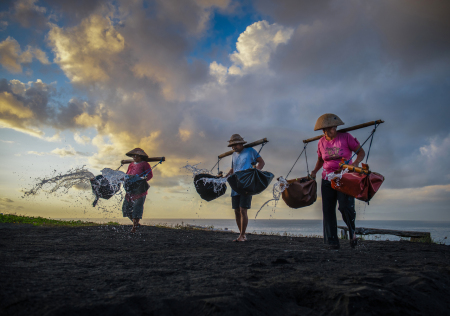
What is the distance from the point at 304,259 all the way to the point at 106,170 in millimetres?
4808

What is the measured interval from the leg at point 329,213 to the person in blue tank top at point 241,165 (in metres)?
1.44

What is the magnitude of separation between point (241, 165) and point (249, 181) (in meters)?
0.69

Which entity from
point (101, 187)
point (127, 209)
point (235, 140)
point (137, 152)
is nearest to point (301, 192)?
point (235, 140)

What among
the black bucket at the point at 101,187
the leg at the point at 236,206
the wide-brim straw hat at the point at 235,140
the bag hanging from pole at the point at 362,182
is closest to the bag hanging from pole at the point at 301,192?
the leg at the point at 236,206

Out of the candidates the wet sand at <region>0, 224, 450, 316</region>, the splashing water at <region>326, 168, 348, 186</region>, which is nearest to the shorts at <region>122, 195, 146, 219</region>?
the wet sand at <region>0, 224, 450, 316</region>

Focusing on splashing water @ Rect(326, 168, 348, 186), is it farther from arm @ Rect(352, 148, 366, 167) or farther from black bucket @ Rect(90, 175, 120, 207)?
black bucket @ Rect(90, 175, 120, 207)

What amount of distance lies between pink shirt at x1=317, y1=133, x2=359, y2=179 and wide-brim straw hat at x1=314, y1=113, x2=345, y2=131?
0.24m

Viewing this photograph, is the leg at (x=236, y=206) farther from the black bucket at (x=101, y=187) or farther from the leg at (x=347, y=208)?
the black bucket at (x=101, y=187)

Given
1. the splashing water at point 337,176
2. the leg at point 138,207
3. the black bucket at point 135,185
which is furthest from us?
the leg at point 138,207

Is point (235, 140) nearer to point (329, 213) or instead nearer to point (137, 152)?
point (329, 213)

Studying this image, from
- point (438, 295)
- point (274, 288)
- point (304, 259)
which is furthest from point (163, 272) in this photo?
point (438, 295)

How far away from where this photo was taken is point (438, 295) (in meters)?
1.99

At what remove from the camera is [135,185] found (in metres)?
6.23

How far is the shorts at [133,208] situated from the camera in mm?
6445
